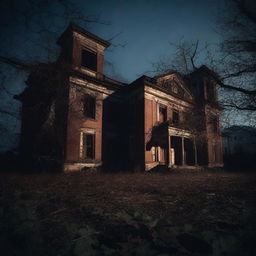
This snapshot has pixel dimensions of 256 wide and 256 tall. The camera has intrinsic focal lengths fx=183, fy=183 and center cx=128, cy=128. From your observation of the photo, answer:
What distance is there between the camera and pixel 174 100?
70.0ft

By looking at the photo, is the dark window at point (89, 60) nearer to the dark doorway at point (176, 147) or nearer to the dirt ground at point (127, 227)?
the dark doorway at point (176, 147)

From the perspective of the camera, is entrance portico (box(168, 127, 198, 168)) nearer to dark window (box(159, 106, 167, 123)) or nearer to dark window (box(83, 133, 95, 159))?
dark window (box(159, 106, 167, 123))

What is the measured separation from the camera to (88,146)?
16.7 meters

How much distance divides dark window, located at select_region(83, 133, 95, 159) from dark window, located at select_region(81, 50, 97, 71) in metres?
7.24

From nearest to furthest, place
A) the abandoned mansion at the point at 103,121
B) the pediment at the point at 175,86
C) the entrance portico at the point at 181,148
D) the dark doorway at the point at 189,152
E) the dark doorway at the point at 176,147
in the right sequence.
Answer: the abandoned mansion at the point at 103,121, the entrance portico at the point at 181,148, the pediment at the point at 175,86, the dark doorway at the point at 176,147, the dark doorway at the point at 189,152

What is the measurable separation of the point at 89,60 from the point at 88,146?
945 centimetres

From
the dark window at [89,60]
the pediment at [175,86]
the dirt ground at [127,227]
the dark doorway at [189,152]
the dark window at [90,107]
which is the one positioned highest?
the dark window at [89,60]

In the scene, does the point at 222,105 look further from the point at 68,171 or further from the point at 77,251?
the point at 68,171

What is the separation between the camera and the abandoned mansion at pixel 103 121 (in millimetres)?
14266

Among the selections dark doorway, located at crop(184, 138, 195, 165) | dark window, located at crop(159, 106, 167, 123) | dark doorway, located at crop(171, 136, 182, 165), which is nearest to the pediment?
dark window, located at crop(159, 106, 167, 123)

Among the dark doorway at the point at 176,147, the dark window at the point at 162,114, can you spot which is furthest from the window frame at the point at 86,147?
the dark doorway at the point at 176,147

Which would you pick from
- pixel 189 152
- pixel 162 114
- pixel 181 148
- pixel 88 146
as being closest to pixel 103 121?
pixel 88 146

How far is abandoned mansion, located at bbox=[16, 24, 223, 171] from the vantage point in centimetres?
1427

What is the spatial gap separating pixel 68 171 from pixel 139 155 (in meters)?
6.71
